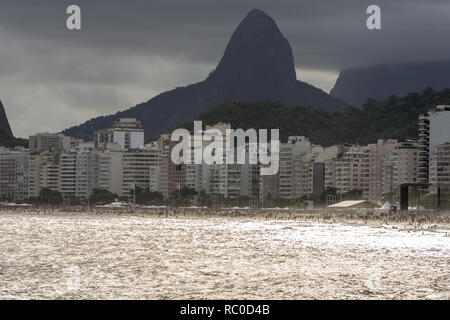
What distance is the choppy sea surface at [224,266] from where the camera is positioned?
198 feet

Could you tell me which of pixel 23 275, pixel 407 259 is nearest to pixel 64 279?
pixel 23 275

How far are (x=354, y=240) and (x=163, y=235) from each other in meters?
26.1

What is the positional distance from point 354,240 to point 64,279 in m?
56.6

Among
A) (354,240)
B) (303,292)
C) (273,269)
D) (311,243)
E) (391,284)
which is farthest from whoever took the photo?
(354,240)

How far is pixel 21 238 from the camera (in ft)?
391

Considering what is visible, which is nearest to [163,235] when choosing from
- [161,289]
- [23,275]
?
[23,275]

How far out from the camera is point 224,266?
3076 inches

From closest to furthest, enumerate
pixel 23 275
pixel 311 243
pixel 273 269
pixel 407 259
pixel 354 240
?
pixel 23 275 < pixel 273 269 < pixel 407 259 < pixel 311 243 < pixel 354 240

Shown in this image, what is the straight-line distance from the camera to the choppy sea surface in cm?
6038
